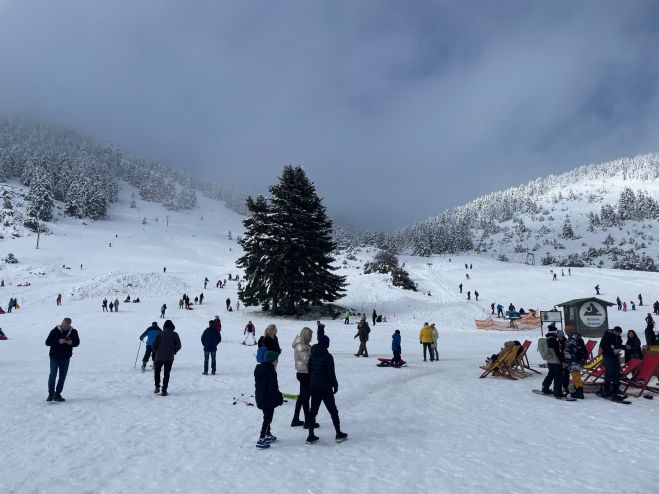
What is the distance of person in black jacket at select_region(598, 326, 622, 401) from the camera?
10.9 meters

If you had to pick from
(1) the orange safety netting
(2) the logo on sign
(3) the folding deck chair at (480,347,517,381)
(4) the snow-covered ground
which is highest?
(2) the logo on sign

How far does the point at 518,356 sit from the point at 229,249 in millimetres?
94910

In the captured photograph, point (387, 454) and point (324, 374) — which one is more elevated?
point (324, 374)

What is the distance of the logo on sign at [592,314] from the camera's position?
24.8 metres

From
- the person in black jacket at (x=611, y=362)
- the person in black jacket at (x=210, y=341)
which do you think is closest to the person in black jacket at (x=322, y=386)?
the person in black jacket at (x=210, y=341)

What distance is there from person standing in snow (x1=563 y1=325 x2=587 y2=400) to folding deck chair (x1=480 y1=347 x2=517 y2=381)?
3.25m

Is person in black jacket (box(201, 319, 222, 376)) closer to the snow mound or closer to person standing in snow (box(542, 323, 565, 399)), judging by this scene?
person standing in snow (box(542, 323, 565, 399))

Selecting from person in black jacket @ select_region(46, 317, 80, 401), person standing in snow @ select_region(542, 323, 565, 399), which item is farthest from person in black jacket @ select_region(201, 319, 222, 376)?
person standing in snow @ select_region(542, 323, 565, 399)

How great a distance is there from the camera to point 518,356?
1481cm

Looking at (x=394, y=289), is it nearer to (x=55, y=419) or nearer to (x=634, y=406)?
(x=634, y=406)

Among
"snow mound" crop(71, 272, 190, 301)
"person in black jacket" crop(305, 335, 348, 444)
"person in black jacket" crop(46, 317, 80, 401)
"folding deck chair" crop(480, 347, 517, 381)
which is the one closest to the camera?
"person in black jacket" crop(305, 335, 348, 444)

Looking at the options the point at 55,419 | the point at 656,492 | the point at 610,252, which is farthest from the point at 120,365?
the point at 610,252

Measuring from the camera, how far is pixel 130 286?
5266 cm

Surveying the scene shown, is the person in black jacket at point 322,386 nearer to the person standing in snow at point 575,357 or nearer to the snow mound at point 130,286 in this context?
the person standing in snow at point 575,357
